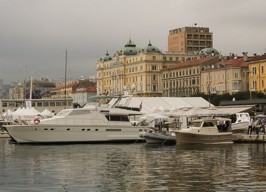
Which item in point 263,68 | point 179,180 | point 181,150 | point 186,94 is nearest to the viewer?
point 179,180

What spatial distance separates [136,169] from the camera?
34000mm

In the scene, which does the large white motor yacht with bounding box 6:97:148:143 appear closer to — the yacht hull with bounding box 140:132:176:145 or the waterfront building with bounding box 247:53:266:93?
the yacht hull with bounding box 140:132:176:145

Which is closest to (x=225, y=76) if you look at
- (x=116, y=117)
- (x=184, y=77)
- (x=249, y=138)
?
(x=184, y=77)

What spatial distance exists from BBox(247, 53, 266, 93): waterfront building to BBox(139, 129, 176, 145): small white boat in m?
77.7

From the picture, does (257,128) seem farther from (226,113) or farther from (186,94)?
(186,94)

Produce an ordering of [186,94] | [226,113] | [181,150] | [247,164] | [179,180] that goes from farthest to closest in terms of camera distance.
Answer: [186,94] → [226,113] → [181,150] → [247,164] → [179,180]

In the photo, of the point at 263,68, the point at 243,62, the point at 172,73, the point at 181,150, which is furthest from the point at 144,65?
the point at 181,150

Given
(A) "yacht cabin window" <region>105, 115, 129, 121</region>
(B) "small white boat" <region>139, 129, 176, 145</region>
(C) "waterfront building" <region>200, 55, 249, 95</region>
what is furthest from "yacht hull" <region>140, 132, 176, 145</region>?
(C) "waterfront building" <region>200, 55, 249, 95</region>

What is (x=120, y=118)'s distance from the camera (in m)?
59.4

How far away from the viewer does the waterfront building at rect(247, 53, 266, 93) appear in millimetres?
131125

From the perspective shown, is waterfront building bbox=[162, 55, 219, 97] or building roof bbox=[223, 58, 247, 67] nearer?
building roof bbox=[223, 58, 247, 67]

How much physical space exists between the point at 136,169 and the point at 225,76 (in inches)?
4683

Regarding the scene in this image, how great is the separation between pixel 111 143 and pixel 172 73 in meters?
123

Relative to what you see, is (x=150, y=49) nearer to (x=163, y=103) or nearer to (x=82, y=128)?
(x=163, y=103)
